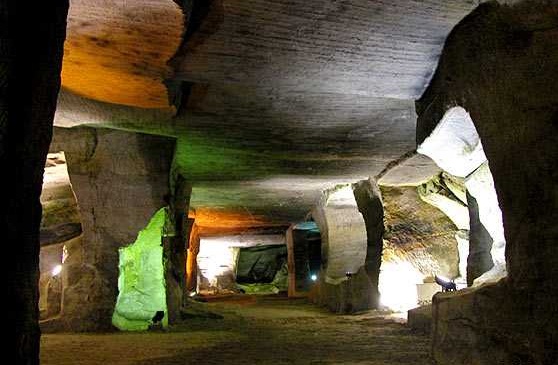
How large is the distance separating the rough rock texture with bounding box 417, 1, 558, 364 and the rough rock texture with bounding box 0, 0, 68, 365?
2836mm

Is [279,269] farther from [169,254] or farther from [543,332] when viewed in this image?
[543,332]

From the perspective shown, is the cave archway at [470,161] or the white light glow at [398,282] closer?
the cave archway at [470,161]

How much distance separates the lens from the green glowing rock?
6.75 metres

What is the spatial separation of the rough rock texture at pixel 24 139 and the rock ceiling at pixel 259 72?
3.58 feet

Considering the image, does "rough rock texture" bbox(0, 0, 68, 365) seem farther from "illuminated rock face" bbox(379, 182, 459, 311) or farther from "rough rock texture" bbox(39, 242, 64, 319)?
"illuminated rock face" bbox(379, 182, 459, 311)

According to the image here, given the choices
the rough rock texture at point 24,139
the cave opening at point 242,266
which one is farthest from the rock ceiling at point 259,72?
the cave opening at point 242,266

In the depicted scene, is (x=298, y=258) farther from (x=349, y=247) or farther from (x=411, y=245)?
(x=411, y=245)

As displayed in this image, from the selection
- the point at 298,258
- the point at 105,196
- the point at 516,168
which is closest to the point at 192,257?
the point at 298,258

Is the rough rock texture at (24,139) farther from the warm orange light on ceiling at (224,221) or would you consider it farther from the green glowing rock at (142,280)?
the warm orange light on ceiling at (224,221)

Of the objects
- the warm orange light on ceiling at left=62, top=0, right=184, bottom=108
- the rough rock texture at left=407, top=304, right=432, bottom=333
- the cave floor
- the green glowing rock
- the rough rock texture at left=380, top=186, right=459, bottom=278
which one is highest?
the warm orange light on ceiling at left=62, top=0, right=184, bottom=108

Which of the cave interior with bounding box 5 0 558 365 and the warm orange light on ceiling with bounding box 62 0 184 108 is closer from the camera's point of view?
the cave interior with bounding box 5 0 558 365

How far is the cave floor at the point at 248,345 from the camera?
437cm

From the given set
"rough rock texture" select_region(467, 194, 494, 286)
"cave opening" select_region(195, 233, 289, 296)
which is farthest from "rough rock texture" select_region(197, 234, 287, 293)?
"rough rock texture" select_region(467, 194, 494, 286)

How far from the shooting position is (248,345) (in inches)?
212
